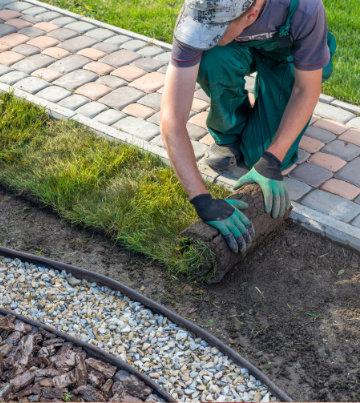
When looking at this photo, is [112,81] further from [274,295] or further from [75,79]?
[274,295]

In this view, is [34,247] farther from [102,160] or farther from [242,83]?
[242,83]

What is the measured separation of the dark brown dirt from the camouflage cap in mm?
1395

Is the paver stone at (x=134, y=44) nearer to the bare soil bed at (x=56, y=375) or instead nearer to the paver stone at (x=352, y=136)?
the paver stone at (x=352, y=136)

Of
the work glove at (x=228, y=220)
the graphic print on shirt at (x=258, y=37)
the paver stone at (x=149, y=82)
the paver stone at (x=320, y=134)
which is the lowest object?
the paver stone at (x=149, y=82)

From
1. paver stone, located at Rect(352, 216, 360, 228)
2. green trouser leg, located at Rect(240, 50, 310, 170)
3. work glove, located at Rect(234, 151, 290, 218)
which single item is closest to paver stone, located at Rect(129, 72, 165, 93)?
green trouser leg, located at Rect(240, 50, 310, 170)

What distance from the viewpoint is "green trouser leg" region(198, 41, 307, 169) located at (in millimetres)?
4156

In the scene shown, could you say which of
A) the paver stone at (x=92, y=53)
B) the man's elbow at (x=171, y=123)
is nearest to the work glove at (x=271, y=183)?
the man's elbow at (x=171, y=123)

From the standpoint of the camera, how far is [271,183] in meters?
3.83

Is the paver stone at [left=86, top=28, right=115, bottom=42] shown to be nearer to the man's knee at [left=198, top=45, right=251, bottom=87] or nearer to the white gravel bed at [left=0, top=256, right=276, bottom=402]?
the man's knee at [left=198, top=45, right=251, bottom=87]

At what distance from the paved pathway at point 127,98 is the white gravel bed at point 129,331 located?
1319mm

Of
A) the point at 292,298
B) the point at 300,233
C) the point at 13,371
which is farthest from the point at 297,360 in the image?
the point at 13,371

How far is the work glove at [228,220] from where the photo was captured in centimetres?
355

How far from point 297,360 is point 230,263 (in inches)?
27.8

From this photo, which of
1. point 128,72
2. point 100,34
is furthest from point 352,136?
point 100,34
